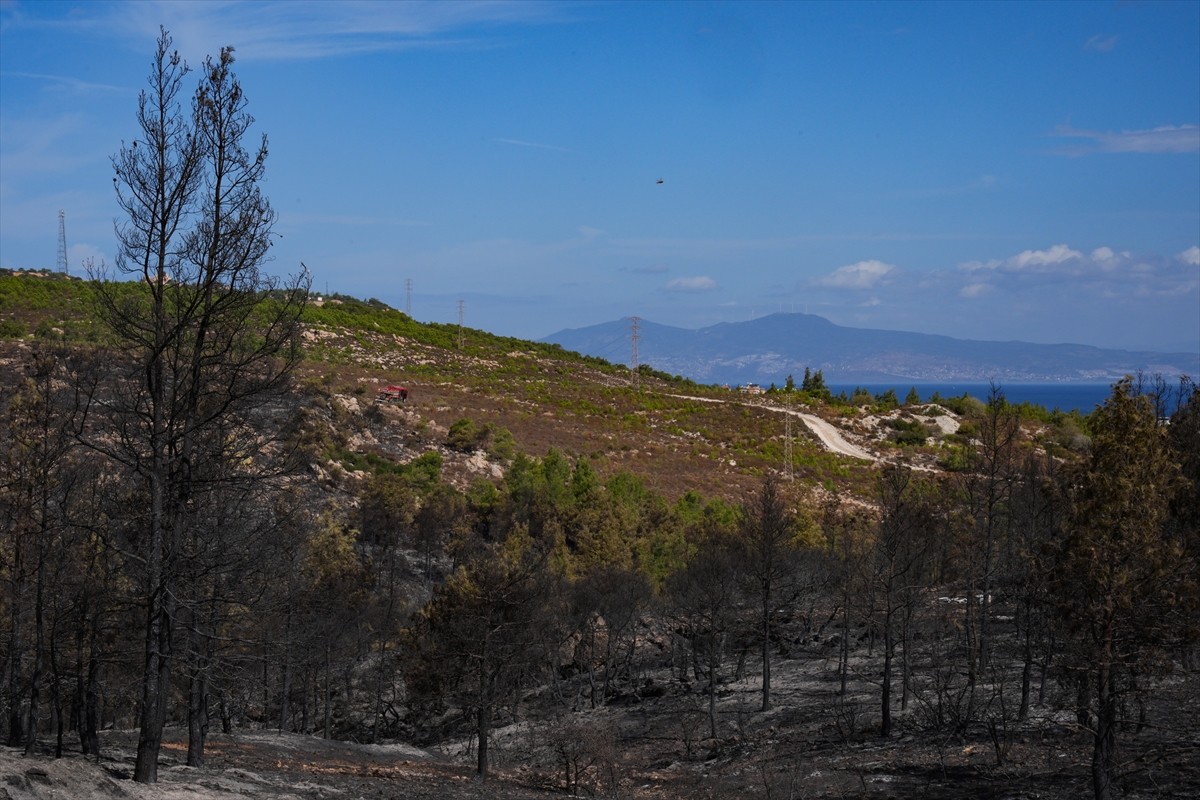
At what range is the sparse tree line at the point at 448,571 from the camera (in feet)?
44.5

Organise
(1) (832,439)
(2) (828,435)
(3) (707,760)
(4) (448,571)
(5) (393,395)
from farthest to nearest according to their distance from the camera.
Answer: (2) (828,435) < (1) (832,439) < (5) (393,395) < (4) (448,571) < (3) (707,760)

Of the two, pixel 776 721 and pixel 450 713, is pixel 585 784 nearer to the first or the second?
pixel 776 721

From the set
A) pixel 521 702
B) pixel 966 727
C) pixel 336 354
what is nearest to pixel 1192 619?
pixel 966 727

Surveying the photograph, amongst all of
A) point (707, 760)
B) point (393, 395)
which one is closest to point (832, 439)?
point (393, 395)

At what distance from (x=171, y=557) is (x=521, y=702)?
26473 millimetres

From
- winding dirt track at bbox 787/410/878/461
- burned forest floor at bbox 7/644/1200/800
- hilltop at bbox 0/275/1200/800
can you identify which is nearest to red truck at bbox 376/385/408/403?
hilltop at bbox 0/275/1200/800

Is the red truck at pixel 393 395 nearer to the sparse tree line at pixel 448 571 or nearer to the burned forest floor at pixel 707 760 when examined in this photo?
the sparse tree line at pixel 448 571

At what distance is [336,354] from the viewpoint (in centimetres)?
9400

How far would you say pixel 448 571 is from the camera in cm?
4700

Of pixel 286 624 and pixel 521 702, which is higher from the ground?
pixel 286 624

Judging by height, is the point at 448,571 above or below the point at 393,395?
below

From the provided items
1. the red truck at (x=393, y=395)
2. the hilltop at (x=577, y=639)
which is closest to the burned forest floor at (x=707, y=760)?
the hilltop at (x=577, y=639)

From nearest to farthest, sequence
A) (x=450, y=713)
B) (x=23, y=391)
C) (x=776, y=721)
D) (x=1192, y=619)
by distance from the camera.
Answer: (x=1192, y=619) < (x=23, y=391) < (x=776, y=721) < (x=450, y=713)

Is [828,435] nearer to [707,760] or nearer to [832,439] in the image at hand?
A: [832,439]
